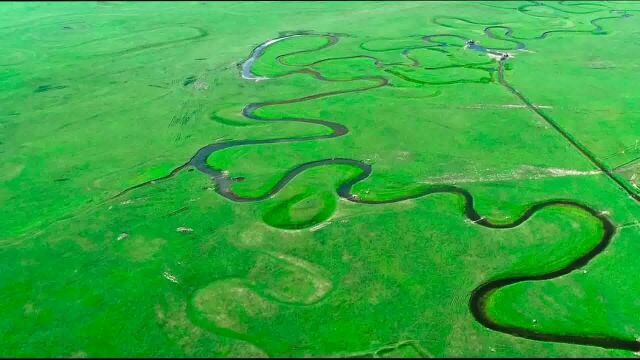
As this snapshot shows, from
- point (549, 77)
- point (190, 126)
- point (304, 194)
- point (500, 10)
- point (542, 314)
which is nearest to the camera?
point (542, 314)

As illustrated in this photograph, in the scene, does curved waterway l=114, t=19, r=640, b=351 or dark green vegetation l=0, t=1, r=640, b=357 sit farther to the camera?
dark green vegetation l=0, t=1, r=640, b=357

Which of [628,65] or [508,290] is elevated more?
[628,65]

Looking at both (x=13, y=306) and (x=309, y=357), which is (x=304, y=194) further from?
(x=13, y=306)

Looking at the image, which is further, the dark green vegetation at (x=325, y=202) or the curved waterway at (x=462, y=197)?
the dark green vegetation at (x=325, y=202)

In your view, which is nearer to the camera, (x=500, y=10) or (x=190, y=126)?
(x=190, y=126)

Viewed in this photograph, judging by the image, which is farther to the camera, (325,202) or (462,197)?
(462,197)

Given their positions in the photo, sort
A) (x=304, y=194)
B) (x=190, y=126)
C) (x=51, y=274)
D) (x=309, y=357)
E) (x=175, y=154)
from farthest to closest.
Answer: (x=190, y=126), (x=175, y=154), (x=304, y=194), (x=51, y=274), (x=309, y=357)

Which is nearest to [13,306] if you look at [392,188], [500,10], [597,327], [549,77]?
[392,188]
